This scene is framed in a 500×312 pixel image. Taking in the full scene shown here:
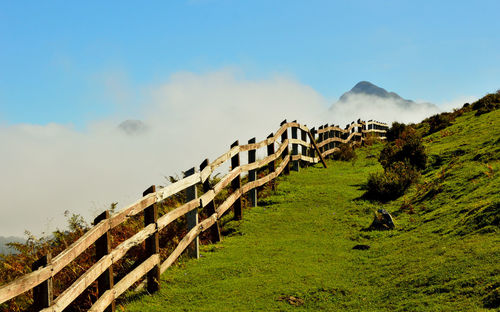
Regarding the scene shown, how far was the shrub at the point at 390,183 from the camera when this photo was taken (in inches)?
533

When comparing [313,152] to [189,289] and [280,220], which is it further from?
[189,289]

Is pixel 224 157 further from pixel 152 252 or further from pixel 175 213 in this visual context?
pixel 152 252

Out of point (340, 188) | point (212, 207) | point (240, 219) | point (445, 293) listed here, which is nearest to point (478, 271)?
point (445, 293)

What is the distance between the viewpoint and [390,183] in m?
13.5

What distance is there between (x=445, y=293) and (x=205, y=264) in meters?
4.78

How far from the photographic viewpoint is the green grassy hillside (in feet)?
21.2

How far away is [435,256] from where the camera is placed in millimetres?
7559

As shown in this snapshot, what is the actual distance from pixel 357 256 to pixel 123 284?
4779mm

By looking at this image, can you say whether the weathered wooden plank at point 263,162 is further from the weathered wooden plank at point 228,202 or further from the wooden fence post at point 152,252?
the wooden fence post at point 152,252

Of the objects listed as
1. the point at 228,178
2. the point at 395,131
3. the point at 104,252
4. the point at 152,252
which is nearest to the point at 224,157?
the point at 228,178

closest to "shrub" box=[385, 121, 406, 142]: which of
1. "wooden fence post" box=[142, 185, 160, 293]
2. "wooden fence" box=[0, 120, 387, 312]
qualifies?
"wooden fence" box=[0, 120, 387, 312]

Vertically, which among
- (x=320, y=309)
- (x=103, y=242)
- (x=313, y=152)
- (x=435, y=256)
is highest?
(x=313, y=152)

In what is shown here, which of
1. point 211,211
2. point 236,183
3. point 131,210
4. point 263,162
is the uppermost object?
point 263,162

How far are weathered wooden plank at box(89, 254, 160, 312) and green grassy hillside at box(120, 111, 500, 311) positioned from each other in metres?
0.47
